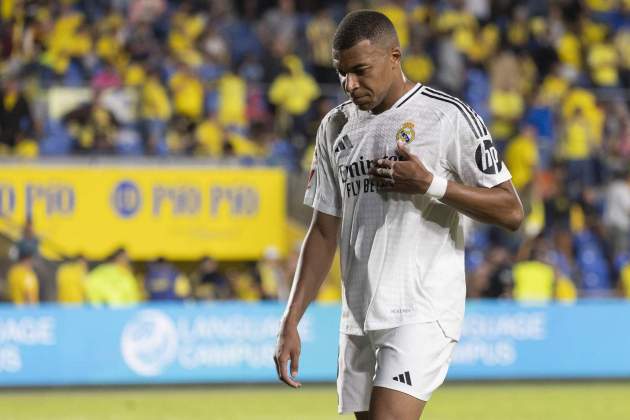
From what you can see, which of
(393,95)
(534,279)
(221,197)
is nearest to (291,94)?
(221,197)

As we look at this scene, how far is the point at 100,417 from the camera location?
11.4 m

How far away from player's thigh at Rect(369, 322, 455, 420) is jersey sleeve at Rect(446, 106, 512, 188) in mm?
555

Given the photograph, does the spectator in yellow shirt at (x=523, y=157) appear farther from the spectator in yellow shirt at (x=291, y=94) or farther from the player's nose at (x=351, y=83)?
the player's nose at (x=351, y=83)

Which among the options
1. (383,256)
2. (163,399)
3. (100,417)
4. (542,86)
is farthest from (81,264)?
(383,256)

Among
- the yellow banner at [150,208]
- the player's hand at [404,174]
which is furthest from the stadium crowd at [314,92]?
the player's hand at [404,174]

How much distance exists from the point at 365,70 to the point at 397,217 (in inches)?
21.8

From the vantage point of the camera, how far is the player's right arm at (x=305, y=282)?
4.81m

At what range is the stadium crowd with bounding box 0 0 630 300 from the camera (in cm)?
1608

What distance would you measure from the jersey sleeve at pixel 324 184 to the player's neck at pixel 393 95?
12.2 inches

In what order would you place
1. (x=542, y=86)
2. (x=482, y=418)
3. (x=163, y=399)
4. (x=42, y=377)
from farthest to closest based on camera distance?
(x=542, y=86) → (x=42, y=377) → (x=163, y=399) → (x=482, y=418)

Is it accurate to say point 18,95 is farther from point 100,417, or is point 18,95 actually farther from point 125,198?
point 100,417

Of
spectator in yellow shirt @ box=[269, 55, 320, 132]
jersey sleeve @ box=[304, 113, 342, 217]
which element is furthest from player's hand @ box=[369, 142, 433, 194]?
spectator in yellow shirt @ box=[269, 55, 320, 132]

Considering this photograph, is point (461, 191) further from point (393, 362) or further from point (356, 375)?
point (356, 375)

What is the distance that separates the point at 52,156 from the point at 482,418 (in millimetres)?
6804
